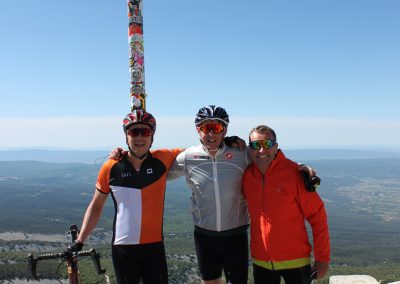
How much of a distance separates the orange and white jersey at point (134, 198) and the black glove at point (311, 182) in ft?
7.56

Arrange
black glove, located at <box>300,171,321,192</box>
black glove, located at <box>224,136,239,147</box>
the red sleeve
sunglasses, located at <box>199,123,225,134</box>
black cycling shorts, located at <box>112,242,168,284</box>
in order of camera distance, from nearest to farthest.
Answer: black glove, located at <box>300,171,321,192</box> → the red sleeve → black cycling shorts, located at <box>112,242,168,284</box> → sunglasses, located at <box>199,123,225,134</box> → black glove, located at <box>224,136,239,147</box>

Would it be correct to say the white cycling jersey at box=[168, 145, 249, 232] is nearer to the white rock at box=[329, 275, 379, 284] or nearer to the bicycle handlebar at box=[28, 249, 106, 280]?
the bicycle handlebar at box=[28, 249, 106, 280]

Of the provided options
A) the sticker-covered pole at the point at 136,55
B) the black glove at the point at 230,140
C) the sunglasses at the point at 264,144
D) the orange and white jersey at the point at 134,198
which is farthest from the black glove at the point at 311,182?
the sticker-covered pole at the point at 136,55

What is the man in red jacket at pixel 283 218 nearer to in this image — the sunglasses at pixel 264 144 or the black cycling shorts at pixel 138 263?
the sunglasses at pixel 264 144

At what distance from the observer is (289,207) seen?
5480 millimetres

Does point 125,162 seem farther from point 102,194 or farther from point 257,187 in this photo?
point 257,187

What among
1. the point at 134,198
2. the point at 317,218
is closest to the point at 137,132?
the point at 134,198

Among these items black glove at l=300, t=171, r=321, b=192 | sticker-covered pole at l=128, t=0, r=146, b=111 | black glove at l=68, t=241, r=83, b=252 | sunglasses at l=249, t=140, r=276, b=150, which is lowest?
black glove at l=68, t=241, r=83, b=252

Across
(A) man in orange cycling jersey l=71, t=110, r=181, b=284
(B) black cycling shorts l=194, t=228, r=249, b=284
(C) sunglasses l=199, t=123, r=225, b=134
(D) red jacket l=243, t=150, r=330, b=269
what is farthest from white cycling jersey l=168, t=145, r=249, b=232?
(A) man in orange cycling jersey l=71, t=110, r=181, b=284

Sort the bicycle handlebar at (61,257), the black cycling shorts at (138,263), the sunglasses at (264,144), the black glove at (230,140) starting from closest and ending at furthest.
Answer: the bicycle handlebar at (61,257), the sunglasses at (264,144), the black cycling shorts at (138,263), the black glove at (230,140)

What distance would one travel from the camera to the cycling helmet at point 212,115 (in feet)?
19.8

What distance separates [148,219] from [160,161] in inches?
39.2

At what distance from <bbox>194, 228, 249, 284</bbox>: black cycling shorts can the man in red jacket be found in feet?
1.54

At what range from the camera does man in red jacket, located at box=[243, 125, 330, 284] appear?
5492 mm
